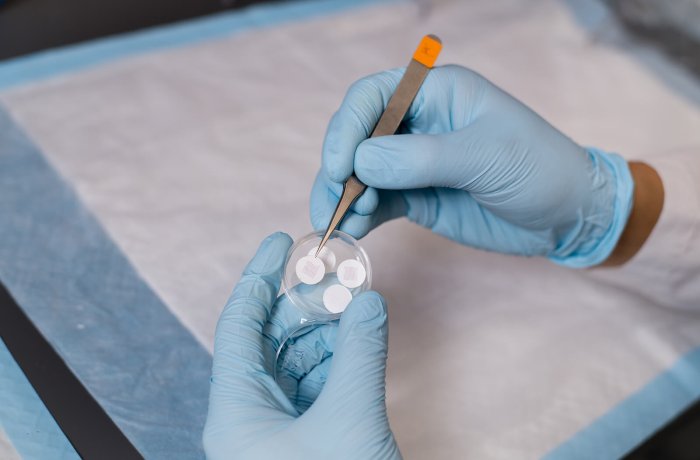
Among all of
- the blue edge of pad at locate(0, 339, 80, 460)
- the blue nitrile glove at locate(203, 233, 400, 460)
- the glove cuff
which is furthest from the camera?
the glove cuff

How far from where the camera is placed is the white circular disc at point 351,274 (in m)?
0.94

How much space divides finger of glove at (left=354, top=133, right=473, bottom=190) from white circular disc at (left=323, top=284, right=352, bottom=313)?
0.16 meters

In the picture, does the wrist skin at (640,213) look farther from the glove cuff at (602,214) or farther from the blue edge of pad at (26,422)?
the blue edge of pad at (26,422)

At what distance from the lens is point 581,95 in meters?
1.61

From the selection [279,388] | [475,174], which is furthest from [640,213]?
[279,388]

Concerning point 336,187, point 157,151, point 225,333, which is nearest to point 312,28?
point 157,151

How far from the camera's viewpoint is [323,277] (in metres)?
0.94

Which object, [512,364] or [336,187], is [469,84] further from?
[512,364]

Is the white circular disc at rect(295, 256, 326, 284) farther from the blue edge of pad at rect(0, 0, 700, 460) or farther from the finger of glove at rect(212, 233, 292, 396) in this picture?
the blue edge of pad at rect(0, 0, 700, 460)

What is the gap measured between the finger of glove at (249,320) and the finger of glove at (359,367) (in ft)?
0.31

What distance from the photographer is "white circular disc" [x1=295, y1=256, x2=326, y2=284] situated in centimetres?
91

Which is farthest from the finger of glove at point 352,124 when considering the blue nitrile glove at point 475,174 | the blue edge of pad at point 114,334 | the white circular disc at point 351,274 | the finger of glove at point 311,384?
the blue edge of pad at point 114,334

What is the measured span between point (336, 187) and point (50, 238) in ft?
1.71

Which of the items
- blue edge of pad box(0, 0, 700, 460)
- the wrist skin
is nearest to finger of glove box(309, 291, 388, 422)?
blue edge of pad box(0, 0, 700, 460)
